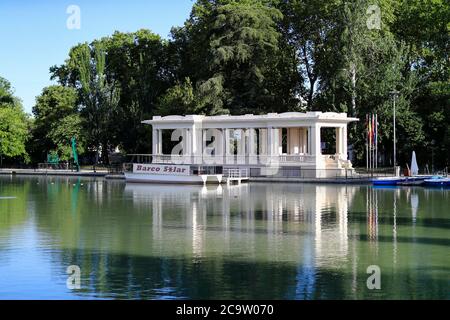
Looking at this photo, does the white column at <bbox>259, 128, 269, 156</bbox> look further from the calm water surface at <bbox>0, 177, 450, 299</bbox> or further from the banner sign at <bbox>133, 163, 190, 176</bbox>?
the calm water surface at <bbox>0, 177, 450, 299</bbox>

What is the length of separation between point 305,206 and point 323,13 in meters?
40.9

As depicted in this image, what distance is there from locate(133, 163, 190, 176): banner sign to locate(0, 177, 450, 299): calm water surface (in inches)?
629

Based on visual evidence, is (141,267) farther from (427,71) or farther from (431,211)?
(427,71)

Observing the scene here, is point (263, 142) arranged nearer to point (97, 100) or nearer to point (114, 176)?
point (114, 176)

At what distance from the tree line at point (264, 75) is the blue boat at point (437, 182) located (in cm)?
1390

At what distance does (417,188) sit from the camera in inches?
2029

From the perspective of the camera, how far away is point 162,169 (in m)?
60.3

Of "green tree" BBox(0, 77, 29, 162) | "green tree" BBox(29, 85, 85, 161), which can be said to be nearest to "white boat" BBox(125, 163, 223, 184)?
"green tree" BBox(29, 85, 85, 161)

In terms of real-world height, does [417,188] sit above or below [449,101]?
below

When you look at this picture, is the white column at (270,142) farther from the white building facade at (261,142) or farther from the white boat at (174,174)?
the white boat at (174,174)

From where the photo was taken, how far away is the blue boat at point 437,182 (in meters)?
51.3

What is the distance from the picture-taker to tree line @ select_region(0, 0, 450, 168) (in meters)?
69.0
